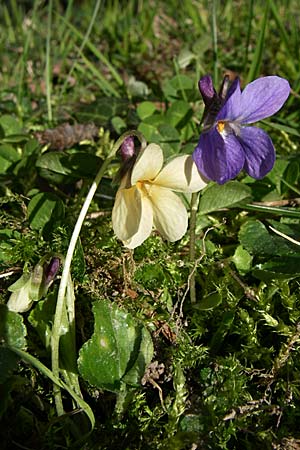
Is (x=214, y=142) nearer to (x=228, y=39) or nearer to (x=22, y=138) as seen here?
(x=22, y=138)

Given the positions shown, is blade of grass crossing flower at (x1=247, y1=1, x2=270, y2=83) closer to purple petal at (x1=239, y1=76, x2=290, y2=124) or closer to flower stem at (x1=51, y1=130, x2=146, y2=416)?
purple petal at (x1=239, y1=76, x2=290, y2=124)

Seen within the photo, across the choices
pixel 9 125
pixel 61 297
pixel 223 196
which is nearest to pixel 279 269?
pixel 223 196

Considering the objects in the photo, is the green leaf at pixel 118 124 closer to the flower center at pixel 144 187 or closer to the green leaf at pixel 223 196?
the green leaf at pixel 223 196

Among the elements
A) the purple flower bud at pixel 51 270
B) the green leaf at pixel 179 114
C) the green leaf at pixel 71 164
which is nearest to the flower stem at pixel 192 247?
the purple flower bud at pixel 51 270

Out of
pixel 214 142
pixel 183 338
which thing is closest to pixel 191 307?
pixel 183 338

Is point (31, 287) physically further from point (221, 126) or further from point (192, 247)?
point (221, 126)

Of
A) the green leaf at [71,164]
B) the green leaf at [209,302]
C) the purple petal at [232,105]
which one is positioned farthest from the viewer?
the green leaf at [71,164]
